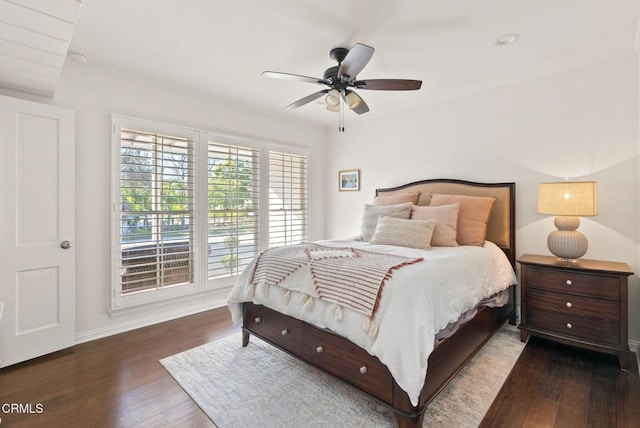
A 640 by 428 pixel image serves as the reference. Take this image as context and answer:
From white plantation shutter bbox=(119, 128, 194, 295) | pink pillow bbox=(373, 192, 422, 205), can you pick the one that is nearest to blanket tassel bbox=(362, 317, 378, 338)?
pink pillow bbox=(373, 192, 422, 205)

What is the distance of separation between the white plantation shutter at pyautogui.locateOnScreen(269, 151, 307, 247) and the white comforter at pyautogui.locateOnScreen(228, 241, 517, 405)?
6.47 feet

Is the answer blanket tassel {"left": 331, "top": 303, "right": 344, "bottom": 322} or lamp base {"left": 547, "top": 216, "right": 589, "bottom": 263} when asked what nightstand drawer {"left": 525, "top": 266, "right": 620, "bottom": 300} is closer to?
lamp base {"left": 547, "top": 216, "right": 589, "bottom": 263}

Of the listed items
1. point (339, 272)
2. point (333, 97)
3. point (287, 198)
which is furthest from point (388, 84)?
point (287, 198)

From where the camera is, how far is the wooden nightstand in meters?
2.32

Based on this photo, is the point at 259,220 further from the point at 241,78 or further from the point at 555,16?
the point at 555,16

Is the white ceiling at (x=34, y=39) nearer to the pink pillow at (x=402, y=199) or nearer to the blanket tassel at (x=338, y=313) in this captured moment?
the blanket tassel at (x=338, y=313)

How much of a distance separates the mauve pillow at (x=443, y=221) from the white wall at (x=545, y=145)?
0.79m

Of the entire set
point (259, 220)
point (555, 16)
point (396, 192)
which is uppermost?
point (555, 16)

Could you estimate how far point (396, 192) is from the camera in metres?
4.18

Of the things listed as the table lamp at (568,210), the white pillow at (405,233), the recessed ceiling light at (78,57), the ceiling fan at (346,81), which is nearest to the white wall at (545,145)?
the table lamp at (568,210)

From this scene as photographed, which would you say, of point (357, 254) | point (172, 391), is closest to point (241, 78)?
point (357, 254)

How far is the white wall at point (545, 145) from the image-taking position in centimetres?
267

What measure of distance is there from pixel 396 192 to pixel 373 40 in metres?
2.17

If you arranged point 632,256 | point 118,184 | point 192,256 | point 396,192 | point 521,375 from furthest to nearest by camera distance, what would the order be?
point 396,192
point 192,256
point 118,184
point 632,256
point 521,375
